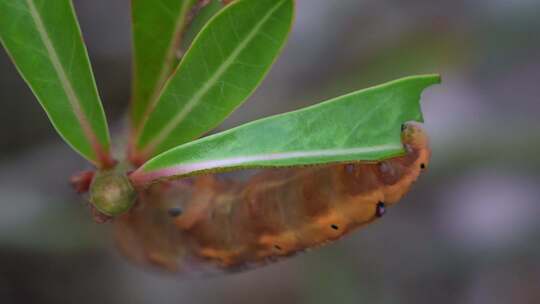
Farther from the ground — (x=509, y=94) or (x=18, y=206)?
(x=509, y=94)

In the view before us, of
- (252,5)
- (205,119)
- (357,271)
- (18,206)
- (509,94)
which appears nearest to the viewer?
(252,5)

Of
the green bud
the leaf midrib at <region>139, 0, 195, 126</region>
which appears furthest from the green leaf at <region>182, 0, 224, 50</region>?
the green bud

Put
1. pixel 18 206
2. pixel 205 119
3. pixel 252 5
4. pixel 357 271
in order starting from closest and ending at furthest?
pixel 252 5, pixel 205 119, pixel 18 206, pixel 357 271

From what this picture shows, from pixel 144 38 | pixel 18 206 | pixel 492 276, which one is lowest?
pixel 492 276

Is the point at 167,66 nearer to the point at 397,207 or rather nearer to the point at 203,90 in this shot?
the point at 203,90

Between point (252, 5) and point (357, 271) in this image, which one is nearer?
point (252, 5)

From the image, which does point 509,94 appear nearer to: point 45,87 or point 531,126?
point 531,126

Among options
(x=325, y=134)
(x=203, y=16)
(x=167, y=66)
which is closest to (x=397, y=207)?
(x=203, y=16)

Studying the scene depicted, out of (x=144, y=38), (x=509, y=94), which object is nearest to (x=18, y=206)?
(x=144, y=38)
